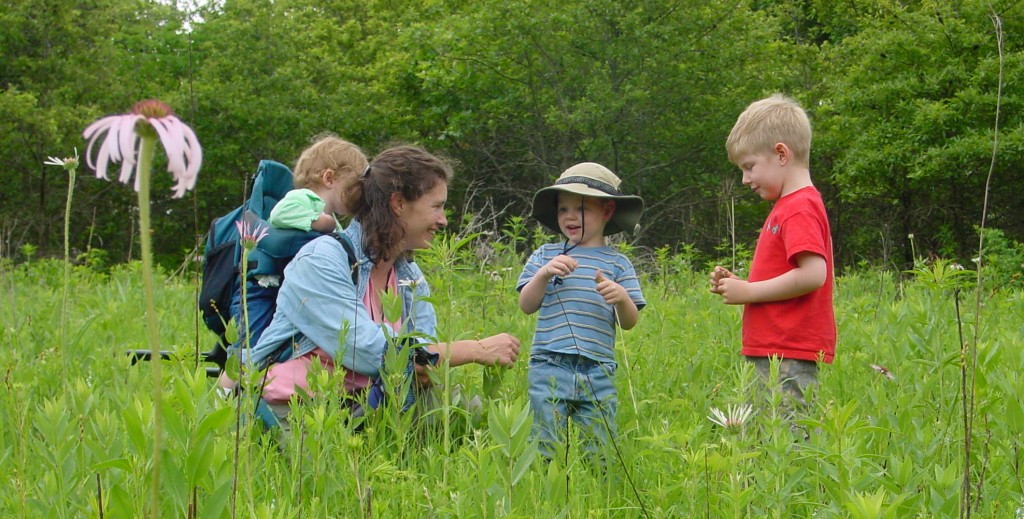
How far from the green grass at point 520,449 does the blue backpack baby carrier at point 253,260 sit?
0.37 metres

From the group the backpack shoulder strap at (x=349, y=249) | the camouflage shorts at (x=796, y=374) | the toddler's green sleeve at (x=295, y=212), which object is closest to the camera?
the camouflage shorts at (x=796, y=374)

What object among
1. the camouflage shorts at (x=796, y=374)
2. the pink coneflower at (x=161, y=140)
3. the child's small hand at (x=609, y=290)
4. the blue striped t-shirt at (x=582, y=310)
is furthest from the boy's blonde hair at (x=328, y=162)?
the pink coneflower at (x=161, y=140)

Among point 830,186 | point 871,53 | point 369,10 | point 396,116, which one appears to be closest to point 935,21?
point 871,53

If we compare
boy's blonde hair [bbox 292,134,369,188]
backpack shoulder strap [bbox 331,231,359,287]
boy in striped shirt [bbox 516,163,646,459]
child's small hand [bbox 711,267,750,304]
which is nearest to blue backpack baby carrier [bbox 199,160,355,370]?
backpack shoulder strap [bbox 331,231,359,287]

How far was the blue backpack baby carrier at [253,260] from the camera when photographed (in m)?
3.51

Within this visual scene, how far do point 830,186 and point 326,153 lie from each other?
16.4 metres

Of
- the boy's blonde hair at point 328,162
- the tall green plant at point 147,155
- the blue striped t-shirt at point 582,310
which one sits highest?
the boy's blonde hair at point 328,162

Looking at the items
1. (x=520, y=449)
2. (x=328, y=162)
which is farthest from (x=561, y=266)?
(x=328, y=162)

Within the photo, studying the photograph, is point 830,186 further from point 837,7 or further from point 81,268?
point 81,268

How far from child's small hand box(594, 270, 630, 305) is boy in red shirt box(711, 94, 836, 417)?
32cm

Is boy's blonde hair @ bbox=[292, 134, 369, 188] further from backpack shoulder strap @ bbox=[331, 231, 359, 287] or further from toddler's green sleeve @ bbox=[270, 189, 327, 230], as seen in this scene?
backpack shoulder strap @ bbox=[331, 231, 359, 287]

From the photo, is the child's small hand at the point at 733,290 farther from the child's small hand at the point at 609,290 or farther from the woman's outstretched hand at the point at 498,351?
the woman's outstretched hand at the point at 498,351

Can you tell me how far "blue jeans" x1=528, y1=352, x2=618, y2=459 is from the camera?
3.24 metres

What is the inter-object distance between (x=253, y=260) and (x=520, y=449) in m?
1.95
